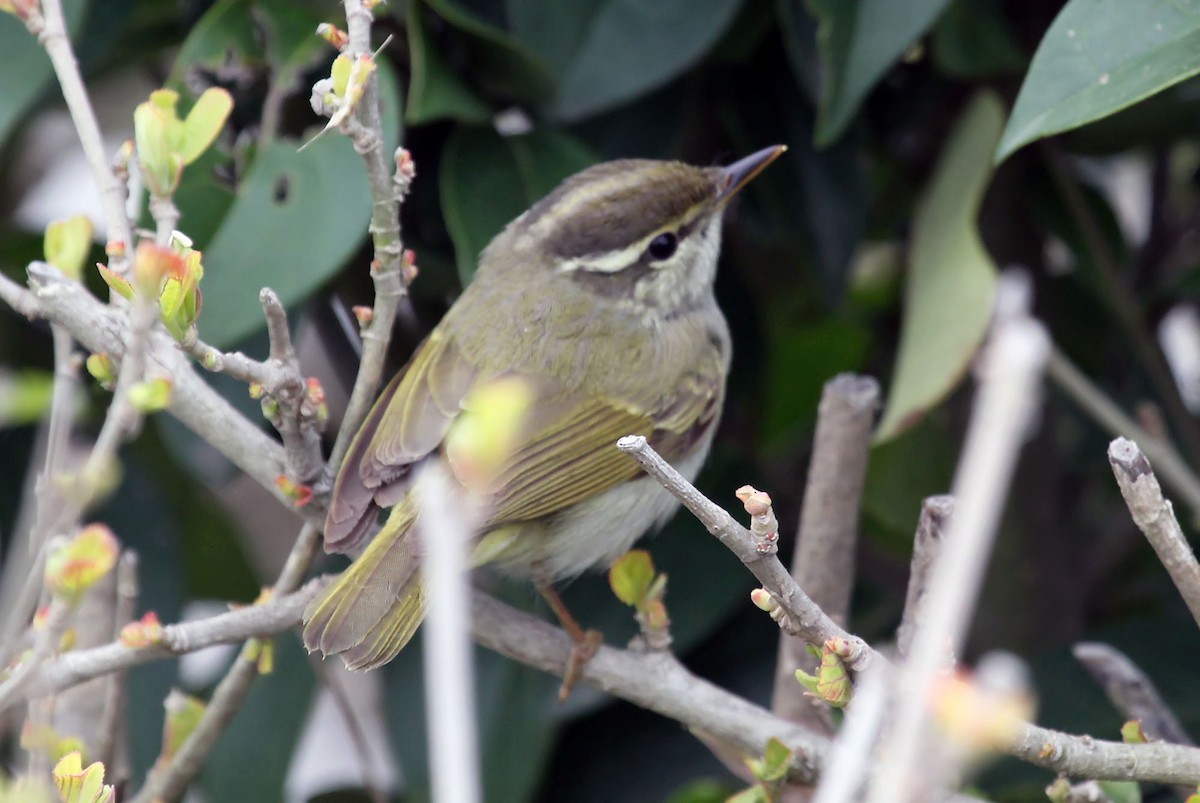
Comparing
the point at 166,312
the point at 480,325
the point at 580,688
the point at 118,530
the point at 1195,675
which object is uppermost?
the point at 118,530

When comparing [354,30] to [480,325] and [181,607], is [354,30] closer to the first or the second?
[480,325]

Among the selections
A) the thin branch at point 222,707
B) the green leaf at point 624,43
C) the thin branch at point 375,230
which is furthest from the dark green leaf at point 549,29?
the thin branch at point 222,707

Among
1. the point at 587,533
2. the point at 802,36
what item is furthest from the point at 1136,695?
the point at 802,36

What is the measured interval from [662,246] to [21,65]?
1.14 metres

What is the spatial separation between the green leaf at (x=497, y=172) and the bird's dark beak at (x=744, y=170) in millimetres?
242

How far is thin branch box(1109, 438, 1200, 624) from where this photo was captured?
139 cm

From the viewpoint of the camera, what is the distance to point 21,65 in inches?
83.4

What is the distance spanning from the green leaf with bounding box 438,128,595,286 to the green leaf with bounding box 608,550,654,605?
1.94ft

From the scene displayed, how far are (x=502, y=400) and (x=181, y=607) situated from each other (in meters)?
2.05

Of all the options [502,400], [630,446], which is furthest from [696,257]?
[502,400]

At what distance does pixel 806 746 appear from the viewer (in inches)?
69.1

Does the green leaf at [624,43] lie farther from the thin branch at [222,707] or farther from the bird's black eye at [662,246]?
the thin branch at [222,707]

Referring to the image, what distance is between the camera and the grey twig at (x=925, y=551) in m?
1.62

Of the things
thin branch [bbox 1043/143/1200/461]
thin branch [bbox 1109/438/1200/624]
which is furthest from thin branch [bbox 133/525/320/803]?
thin branch [bbox 1043/143/1200/461]
